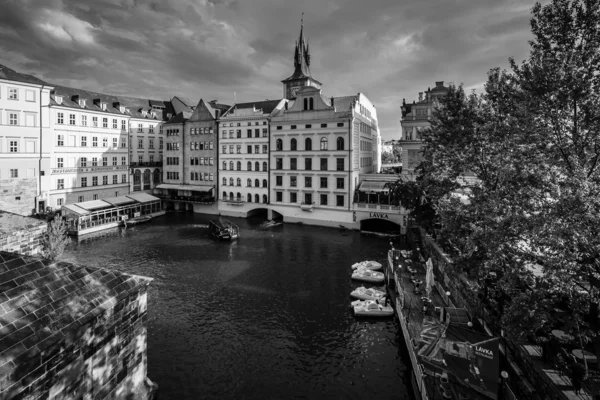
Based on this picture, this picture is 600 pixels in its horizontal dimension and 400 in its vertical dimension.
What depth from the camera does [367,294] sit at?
25.7 meters

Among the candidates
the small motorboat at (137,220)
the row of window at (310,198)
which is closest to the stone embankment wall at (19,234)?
the small motorboat at (137,220)

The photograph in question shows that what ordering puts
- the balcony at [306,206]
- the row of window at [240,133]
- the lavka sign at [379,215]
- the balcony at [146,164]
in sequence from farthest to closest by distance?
the balcony at [146,164]
the row of window at [240,133]
the balcony at [306,206]
the lavka sign at [379,215]

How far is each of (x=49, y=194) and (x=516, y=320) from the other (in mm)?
56490

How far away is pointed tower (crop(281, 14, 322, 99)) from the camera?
67875 millimetres

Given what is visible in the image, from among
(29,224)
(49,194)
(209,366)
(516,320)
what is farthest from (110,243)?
(516,320)

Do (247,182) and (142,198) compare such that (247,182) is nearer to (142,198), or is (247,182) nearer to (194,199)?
(194,199)

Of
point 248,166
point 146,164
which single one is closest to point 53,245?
point 248,166

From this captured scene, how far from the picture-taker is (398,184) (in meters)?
42.5

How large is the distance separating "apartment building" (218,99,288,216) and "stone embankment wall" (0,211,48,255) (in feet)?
112

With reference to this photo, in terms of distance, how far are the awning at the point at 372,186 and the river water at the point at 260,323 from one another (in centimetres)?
932

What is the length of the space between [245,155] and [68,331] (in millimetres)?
49009

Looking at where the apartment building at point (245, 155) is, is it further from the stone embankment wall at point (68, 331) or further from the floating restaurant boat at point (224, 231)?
the stone embankment wall at point (68, 331)

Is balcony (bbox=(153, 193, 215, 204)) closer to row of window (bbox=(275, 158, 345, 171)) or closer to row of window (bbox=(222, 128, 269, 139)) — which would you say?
row of window (bbox=(222, 128, 269, 139))

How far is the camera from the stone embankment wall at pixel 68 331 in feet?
24.6
